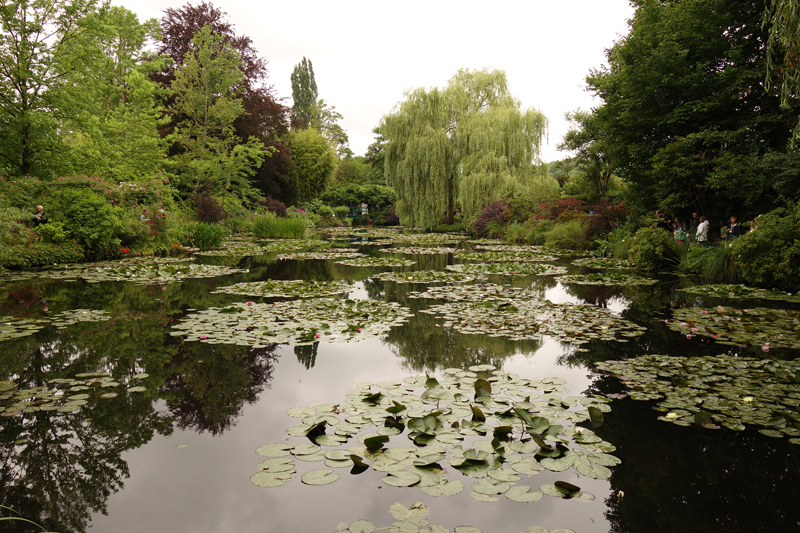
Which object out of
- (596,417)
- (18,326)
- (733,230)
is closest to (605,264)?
(733,230)

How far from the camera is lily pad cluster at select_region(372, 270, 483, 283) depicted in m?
8.88

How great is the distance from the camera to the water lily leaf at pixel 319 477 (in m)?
2.19

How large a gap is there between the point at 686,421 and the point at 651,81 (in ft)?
41.3

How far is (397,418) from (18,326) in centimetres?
480

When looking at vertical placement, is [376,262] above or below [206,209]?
below

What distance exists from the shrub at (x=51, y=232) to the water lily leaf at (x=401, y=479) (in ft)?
36.8

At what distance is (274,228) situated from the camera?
20.4 m

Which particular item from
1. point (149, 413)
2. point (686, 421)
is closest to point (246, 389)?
point (149, 413)

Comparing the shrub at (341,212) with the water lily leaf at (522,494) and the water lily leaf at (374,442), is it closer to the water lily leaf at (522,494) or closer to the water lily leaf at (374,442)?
the water lily leaf at (374,442)

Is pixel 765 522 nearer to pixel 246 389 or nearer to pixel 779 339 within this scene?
pixel 246 389

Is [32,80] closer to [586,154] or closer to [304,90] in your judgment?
[586,154]

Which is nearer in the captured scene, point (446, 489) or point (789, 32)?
point (446, 489)

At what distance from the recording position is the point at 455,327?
5.23 m

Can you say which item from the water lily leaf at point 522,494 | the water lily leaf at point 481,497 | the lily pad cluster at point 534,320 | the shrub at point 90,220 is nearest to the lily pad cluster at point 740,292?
the lily pad cluster at point 534,320
